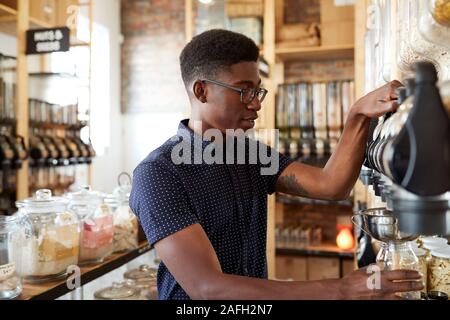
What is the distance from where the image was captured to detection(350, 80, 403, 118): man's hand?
3.34 feet

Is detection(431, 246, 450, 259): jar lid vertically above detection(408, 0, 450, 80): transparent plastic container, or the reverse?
detection(408, 0, 450, 80): transparent plastic container

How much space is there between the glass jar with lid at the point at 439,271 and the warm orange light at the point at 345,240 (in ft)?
8.53

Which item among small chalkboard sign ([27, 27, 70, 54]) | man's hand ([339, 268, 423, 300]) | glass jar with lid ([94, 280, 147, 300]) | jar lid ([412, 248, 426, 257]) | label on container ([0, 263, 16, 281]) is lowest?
glass jar with lid ([94, 280, 147, 300])

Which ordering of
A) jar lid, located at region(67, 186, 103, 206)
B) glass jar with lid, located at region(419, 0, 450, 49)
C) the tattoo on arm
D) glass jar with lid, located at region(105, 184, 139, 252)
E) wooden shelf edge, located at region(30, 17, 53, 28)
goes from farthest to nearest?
1. wooden shelf edge, located at region(30, 17, 53, 28)
2. glass jar with lid, located at region(105, 184, 139, 252)
3. jar lid, located at region(67, 186, 103, 206)
4. the tattoo on arm
5. glass jar with lid, located at region(419, 0, 450, 49)

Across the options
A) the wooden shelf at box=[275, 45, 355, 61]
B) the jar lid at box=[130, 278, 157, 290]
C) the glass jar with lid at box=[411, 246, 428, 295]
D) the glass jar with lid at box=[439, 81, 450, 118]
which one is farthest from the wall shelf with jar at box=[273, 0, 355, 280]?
the glass jar with lid at box=[439, 81, 450, 118]

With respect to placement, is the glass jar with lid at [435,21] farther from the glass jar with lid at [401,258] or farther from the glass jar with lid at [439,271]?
the glass jar with lid at [439,271]

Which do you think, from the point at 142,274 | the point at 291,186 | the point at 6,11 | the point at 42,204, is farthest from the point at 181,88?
the point at 291,186

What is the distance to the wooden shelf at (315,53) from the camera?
375 cm

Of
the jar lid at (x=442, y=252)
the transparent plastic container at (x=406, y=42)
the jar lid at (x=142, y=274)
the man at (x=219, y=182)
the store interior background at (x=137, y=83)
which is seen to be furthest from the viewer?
the store interior background at (x=137, y=83)

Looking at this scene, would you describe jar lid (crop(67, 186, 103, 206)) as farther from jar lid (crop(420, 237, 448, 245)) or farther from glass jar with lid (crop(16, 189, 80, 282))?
jar lid (crop(420, 237, 448, 245))

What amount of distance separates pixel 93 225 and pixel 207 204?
771 mm

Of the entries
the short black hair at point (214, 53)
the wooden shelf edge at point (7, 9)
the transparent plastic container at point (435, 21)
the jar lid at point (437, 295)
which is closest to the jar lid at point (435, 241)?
the jar lid at point (437, 295)

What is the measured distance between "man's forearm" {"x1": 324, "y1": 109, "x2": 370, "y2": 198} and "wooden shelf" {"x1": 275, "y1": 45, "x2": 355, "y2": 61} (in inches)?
→ 99.6

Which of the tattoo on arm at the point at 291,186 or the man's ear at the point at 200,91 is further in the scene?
the tattoo on arm at the point at 291,186
